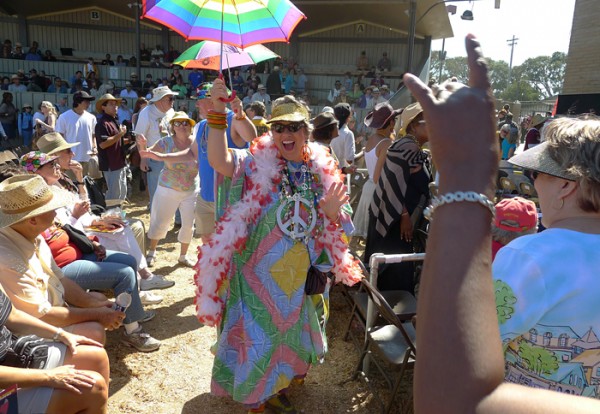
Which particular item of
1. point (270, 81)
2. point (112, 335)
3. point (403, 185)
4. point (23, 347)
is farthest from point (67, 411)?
point (270, 81)

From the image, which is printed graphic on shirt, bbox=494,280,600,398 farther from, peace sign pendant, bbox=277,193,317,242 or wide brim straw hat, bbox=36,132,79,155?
wide brim straw hat, bbox=36,132,79,155

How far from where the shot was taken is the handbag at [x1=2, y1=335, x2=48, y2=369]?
213 centimetres

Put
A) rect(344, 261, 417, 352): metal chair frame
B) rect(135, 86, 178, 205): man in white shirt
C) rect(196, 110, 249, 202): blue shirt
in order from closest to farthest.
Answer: rect(344, 261, 417, 352): metal chair frame < rect(196, 110, 249, 202): blue shirt < rect(135, 86, 178, 205): man in white shirt

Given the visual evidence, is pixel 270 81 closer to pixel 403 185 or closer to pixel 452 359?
pixel 403 185

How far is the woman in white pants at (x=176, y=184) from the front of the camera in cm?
499

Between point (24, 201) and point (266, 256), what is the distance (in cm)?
143

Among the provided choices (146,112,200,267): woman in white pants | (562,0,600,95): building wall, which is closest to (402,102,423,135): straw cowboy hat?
(146,112,200,267): woman in white pants

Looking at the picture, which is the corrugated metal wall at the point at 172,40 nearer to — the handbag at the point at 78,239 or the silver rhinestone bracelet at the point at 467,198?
the handbag at the point at 78,239

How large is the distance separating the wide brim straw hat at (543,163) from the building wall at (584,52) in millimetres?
15148

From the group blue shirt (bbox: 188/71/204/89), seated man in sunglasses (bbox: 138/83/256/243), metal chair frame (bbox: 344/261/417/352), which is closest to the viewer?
metal chair frame (bbox: 344/261/417/352)

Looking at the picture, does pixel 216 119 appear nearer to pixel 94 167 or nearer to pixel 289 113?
pixel 289 113

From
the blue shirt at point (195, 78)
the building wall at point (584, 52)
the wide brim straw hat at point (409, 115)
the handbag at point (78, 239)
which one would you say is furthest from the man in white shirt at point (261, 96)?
the handbag at point (78, 239)

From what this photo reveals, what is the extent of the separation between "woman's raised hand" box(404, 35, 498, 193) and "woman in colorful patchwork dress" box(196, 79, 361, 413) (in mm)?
1940

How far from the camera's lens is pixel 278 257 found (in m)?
2.62
